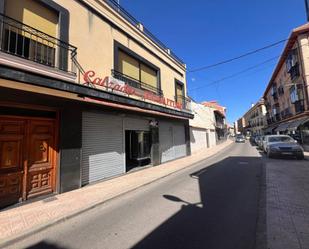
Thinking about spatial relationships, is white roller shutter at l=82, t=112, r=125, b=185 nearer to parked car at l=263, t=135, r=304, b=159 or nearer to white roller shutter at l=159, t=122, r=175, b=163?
white roller shutter at l=159, t=122, r=175, b=163

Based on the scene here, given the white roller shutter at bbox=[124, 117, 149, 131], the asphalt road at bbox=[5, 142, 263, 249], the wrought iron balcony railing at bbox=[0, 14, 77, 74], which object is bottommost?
the asphalt road at bbox=[5, 142, 263, 249]

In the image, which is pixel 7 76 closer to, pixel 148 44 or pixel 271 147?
pixel 148 44

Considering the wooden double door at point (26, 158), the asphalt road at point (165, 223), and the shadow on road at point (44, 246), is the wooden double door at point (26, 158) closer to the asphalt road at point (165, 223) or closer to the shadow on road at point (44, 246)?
the asphalt road at point (165, 223)

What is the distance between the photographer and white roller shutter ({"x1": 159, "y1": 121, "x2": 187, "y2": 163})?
47.4ft

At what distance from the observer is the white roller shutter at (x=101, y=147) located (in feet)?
27.6

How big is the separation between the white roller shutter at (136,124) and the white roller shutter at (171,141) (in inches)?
73.2

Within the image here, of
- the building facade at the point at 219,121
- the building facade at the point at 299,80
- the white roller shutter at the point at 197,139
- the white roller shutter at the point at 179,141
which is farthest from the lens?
the building facade at the point at 219,121

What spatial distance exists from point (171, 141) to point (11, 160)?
434 inches

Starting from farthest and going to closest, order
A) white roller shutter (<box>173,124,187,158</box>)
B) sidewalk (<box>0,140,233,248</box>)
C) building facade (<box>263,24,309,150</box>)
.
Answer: building facade (<box>263,24,309,150</box>) → white roller shutter (<box>173,124,187,158</box>) → sidewalk (<box>0,140,233,248</box>)

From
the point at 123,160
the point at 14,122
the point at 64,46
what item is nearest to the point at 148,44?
the point at 64,46

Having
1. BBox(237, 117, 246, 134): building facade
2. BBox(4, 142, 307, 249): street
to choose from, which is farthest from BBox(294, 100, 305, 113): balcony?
BBox(237, 117, 246, 134): building facade

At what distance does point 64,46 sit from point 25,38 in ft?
4.17

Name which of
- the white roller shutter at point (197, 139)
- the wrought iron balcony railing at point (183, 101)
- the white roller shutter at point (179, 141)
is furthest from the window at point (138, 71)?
the white roller shutter at point (197, 139)

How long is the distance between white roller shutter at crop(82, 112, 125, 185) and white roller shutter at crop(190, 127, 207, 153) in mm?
12693
